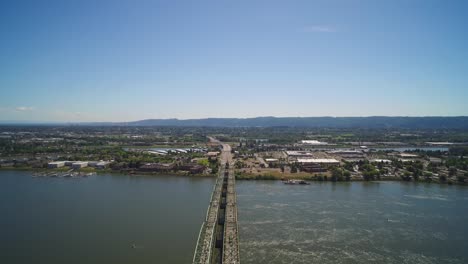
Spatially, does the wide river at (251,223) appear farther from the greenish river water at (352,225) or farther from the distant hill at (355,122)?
the distant hill at (355,122)

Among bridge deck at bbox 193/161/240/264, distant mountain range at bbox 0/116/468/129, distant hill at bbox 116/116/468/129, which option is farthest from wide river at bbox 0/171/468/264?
distant hill at bbox 116/116/468/129

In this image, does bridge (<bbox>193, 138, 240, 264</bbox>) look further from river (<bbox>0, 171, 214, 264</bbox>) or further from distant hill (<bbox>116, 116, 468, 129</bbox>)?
distant hill (<bbox>116, 116, 468, 129</bbox>)

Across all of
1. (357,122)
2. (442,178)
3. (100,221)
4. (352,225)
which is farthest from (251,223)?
(357,122)

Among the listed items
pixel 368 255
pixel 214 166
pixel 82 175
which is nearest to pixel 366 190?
pixel 368 255

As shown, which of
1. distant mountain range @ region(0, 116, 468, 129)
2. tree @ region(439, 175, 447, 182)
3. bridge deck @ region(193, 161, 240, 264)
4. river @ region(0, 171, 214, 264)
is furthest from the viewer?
distant mountain range @ region(0, 116, 468, 129)

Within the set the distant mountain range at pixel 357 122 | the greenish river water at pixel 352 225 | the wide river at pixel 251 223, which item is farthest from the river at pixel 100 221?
the distant mountain range at pixel 357 122

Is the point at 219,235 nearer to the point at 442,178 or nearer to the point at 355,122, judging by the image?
the point at 442,178
